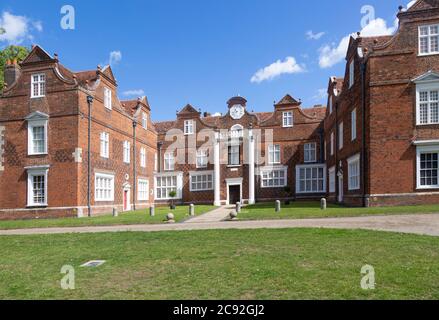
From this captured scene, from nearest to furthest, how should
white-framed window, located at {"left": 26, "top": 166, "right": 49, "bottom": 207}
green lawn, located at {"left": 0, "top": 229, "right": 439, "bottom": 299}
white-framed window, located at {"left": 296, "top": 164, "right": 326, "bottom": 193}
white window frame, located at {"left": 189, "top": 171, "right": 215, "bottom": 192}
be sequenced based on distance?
green lawn, located at {"left": 0, "top": 229, "right": 439, "bottom": 299}, white-framed window, located at {"left": 26, "top": 166, "right": 49, "bottom": 207}, white-framed window, located at {"left": 296, "top": 164, "right": 326, "bottom": 193}, white window frame, located at {"left": 189, "top": 171, "right": 215, "bottom": 192}

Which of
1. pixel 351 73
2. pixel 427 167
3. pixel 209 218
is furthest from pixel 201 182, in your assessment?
pixel 427 167

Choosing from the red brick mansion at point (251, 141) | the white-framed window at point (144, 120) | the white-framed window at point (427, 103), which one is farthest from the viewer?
the white-framed window at point (144, 120)

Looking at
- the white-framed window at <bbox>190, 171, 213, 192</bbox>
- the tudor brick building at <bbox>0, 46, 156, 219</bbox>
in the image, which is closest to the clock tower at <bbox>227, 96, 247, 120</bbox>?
the white-framed window at <bbox>190, 171, 213, 192</bbox>

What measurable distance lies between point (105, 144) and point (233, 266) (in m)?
23.0

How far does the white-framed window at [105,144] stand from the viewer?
92.0 ft

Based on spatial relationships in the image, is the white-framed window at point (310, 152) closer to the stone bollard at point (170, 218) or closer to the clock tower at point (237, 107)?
the clock tower at point (237, 107)

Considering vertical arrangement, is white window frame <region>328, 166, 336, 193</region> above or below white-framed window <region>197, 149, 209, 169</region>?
below

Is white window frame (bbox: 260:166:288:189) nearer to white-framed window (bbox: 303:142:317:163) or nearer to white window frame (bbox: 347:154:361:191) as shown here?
white-framed window (bbox: 303:142:317:163)

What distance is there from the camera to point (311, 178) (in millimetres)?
37500

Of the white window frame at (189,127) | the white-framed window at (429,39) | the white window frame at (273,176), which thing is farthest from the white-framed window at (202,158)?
the white-framed window at (429,39)

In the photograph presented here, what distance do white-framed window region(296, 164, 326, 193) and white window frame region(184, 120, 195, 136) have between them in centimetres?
1319

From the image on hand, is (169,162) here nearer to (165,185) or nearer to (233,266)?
(165,185)

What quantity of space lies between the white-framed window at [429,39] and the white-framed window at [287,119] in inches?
724

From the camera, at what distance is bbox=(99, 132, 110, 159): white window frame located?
27923 millimetres
